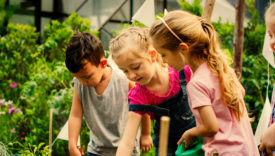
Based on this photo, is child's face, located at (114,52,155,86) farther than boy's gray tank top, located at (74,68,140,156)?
No

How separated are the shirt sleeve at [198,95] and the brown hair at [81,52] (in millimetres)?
855

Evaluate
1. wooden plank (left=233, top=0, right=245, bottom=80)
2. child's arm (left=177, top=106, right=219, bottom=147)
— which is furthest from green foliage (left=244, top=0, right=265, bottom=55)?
child's arm (left=177, top=106, right=219, bottom=147)

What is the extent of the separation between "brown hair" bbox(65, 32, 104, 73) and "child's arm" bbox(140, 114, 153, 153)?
0.45 metres

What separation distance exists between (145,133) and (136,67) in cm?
56

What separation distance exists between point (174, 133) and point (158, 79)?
292 millimetres

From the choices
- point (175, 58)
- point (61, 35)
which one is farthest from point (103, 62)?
point (61, 35)

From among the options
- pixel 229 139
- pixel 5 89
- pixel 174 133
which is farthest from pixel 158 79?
pixel 5 89

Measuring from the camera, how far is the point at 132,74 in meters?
1.70

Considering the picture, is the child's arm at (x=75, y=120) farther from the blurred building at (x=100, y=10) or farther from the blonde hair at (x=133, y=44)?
the blurred building at (x=100, y=10)

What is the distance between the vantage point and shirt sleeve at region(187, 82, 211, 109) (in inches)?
52.8

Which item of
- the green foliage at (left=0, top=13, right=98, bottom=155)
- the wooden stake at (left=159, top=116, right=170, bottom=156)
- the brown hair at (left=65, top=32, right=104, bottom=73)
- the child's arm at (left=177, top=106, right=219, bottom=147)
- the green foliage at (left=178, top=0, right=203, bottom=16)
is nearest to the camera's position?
the wooden stake at (left=159, top=116, right=170, bottom=156)

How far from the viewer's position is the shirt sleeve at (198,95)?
134 centimetres

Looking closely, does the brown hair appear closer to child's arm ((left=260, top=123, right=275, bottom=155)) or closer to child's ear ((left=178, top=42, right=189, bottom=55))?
child's ear ((left=178, top=42, right=189, bottom=55))

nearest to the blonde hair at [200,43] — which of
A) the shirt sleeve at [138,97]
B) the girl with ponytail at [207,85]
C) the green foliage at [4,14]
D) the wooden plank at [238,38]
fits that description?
the girl with ponytail at [207,85]
